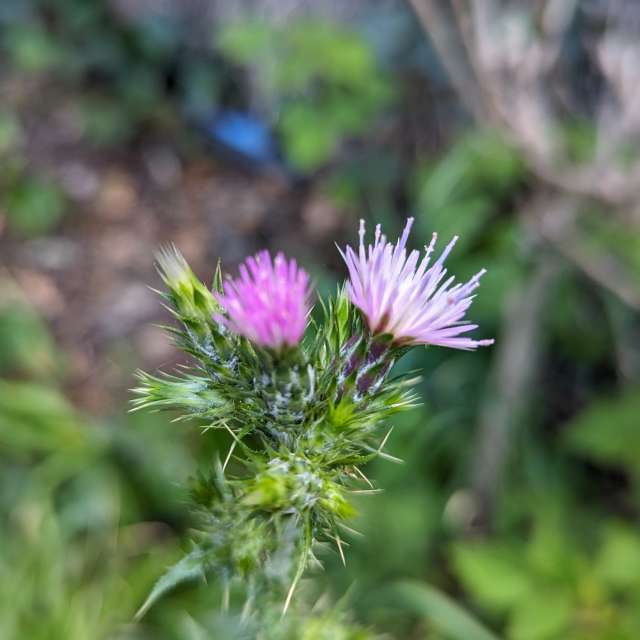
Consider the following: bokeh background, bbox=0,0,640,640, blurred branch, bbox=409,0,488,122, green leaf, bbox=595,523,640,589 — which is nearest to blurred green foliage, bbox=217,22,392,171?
bokeh background, bbox=0,0,640,640

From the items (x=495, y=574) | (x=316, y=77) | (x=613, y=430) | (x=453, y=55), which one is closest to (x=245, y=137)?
(x=316, y=77)

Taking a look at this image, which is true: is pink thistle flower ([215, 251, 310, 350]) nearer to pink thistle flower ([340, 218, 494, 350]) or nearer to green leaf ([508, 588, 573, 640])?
pink thistle flower ([340, 218, 494, 350])

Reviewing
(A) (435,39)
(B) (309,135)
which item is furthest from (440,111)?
(A) (435,39)

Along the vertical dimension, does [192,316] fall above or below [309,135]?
below

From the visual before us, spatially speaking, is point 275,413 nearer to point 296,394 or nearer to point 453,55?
point 296,394

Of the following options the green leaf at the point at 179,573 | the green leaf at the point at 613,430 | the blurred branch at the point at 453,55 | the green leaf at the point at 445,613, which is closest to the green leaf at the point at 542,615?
the green leaf at the point at 445,613

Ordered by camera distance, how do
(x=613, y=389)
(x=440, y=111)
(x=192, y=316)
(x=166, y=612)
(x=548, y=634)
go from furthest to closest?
(x=440, y=111), (x=613, y=389), (x=166, y=612), (x=548, y=634), (x=192, y=316)

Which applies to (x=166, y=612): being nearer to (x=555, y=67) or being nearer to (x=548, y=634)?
(x=548, y=634)
